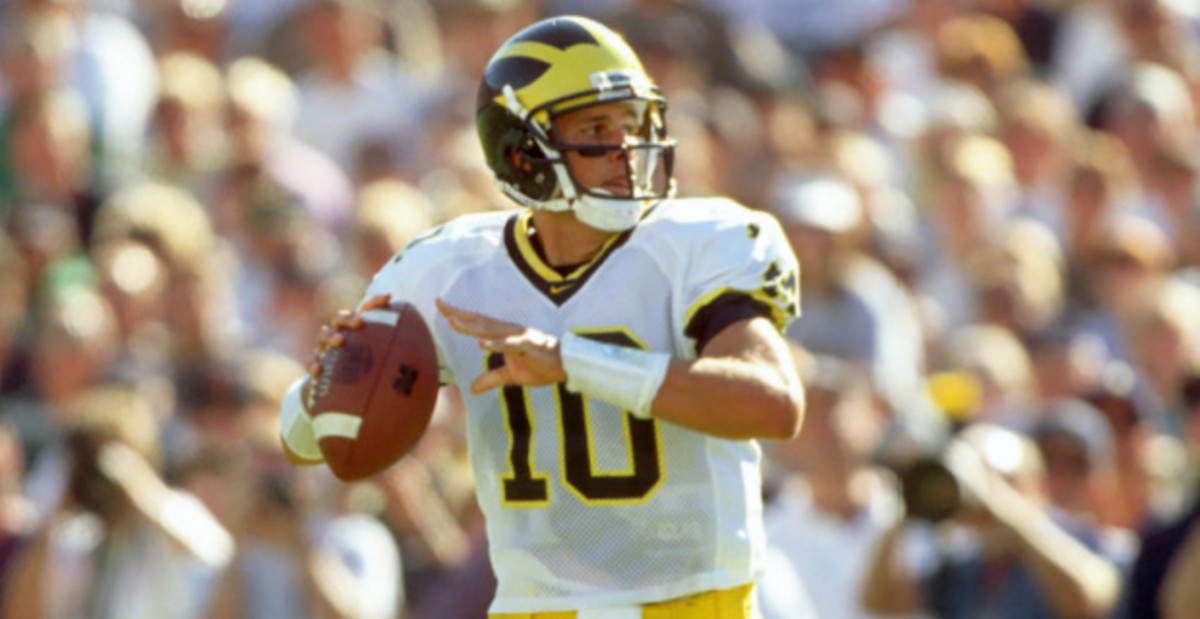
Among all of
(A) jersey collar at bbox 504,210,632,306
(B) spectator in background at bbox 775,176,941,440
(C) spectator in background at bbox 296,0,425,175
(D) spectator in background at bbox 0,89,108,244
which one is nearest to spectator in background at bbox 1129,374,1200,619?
(B) spectator in background at bbox 775,176,941,440

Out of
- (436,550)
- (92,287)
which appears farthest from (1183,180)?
(92,287)

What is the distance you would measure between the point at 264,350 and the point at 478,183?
1108mm

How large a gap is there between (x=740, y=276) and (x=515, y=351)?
0.49m

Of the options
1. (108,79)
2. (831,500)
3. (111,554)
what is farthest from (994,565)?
(108,79)

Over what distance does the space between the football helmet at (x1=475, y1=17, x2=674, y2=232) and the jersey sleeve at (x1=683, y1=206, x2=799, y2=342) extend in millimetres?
193

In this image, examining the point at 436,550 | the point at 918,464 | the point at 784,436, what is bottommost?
the point at 436,550

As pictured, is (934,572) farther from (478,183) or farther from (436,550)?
(478,183)

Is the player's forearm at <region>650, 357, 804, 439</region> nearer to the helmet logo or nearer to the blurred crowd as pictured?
the helmet logo

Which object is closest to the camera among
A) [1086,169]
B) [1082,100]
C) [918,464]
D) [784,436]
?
[784,436]

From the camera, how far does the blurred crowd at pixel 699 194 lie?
626 cm

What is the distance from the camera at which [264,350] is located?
7836 millimetres

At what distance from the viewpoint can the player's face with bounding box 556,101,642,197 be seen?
433 cm

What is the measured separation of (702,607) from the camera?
421 centimetres

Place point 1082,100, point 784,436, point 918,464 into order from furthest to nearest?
1. point 1082,100
2. point 918,464
3. point 784,436
